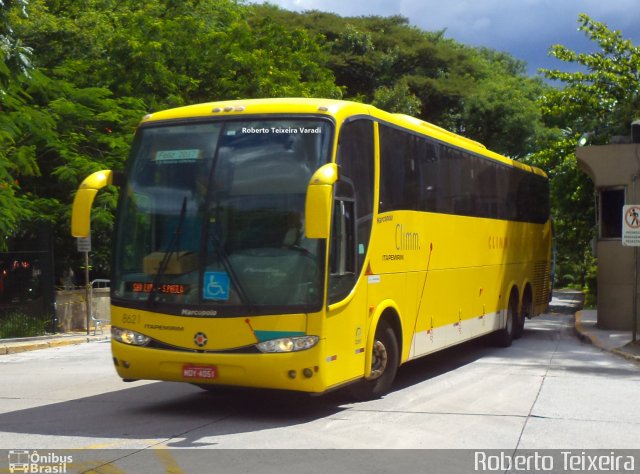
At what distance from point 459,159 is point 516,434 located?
21.8 ft

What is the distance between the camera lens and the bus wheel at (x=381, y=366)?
1073 centimetres

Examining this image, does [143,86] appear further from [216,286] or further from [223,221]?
[216,286]

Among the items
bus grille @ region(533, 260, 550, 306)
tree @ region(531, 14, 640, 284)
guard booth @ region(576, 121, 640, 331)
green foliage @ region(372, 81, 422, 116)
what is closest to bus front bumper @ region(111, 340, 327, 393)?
bus grille @ region(533, 260, 550, 306)

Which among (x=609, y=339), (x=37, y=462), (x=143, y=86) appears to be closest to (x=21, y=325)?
(x=143, y=86)

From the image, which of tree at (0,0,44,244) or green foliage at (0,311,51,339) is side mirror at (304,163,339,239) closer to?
tree at (0,0,44,244)

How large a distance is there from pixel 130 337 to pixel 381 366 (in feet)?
10.3

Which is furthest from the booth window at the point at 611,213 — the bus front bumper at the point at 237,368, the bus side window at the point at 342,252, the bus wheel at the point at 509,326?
the bus front bumper at the point at 237,368

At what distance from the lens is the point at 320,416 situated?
32.4ft

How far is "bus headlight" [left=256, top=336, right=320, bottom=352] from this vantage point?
9.16m

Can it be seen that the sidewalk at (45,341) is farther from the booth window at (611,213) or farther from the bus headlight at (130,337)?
the booth window at (611,213)

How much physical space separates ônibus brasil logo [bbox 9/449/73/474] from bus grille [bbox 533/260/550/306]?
14807 millimetres

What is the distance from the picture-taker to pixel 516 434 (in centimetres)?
887

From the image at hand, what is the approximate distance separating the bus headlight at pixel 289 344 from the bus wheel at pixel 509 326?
9.36 m

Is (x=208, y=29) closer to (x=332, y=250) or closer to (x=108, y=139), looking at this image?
(x=108, y=139)
